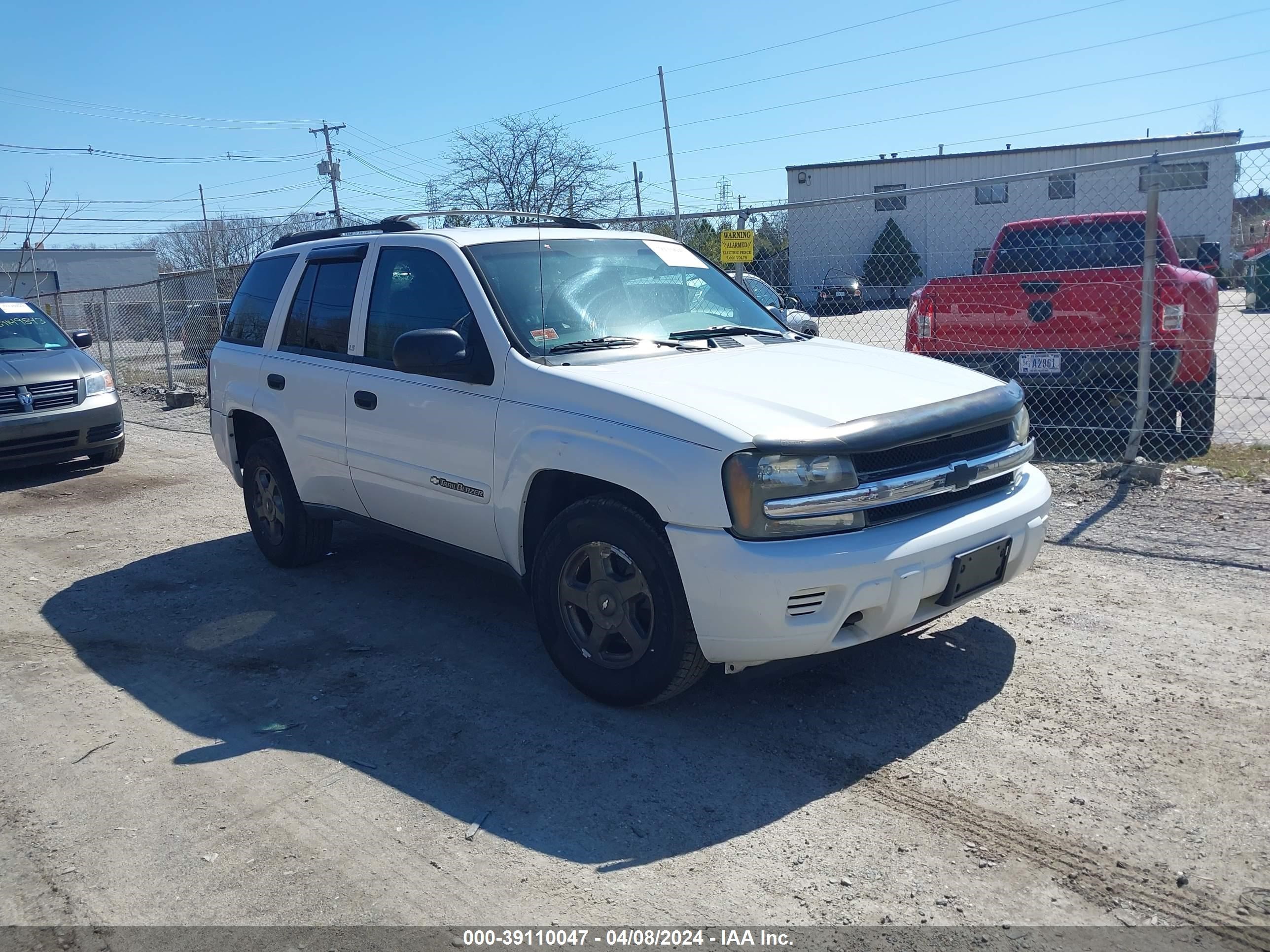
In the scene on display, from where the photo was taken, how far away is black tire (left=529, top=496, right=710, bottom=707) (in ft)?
12.2

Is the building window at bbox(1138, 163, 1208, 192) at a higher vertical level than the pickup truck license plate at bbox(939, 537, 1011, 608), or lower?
higher

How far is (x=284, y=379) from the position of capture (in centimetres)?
582

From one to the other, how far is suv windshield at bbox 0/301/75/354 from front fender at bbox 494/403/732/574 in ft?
27.3

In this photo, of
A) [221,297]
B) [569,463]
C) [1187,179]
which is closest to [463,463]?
[569,463]

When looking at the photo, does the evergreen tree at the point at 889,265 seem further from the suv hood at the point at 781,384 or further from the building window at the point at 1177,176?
the suv hood at the point at 781,384

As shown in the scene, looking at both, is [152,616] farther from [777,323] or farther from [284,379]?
[777,323]

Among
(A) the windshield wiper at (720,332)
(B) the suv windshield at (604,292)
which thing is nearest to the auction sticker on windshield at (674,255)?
(B) the suv windshield at (604,292)

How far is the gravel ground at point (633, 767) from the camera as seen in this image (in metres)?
2.95

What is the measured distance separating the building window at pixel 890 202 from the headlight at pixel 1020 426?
129 inches

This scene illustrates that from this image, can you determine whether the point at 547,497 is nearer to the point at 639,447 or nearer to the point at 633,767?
the point at 639,447

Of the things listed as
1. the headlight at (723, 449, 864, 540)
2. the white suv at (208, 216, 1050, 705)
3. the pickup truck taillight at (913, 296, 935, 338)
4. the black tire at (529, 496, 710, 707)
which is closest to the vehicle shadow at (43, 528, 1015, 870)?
the black tire at (529, 496, 710, 707)

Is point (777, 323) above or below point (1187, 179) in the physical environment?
below

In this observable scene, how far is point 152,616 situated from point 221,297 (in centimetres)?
1360

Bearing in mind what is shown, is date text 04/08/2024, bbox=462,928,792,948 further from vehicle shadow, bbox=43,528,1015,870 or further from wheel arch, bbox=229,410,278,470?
wheel arch, bbox=229,410,278,470
